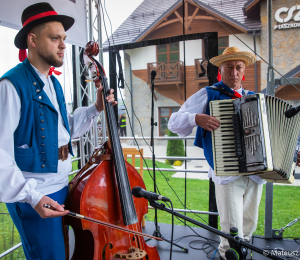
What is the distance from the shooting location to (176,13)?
3381 mm

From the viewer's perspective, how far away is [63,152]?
4.36ft

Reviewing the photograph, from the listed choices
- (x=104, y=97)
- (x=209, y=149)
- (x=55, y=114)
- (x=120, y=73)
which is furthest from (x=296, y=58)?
(x=55, y=114)

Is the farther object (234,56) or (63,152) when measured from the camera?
(234,56)

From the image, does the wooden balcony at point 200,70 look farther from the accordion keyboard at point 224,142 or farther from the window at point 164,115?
the accordion keyboard at point 224,142

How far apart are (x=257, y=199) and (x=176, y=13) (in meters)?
2.66

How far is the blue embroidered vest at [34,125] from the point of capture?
1.14 m

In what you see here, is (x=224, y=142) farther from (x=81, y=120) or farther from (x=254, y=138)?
(x=81, y=120)

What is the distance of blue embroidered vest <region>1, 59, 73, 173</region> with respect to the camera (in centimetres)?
114

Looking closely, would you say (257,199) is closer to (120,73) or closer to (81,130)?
(81,130)

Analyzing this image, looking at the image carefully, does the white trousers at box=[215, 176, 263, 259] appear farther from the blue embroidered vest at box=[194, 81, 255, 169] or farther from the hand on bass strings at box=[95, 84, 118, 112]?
the hand on bass strings at box=[95, 84, 118, 112]

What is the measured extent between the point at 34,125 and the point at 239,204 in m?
1.58

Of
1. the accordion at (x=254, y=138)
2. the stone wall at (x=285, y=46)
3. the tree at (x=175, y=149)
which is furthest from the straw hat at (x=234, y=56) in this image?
the tree at (x=175, y=149)

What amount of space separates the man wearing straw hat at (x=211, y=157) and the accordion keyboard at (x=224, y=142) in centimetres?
16

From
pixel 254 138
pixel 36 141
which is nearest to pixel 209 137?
pixel 254 138
